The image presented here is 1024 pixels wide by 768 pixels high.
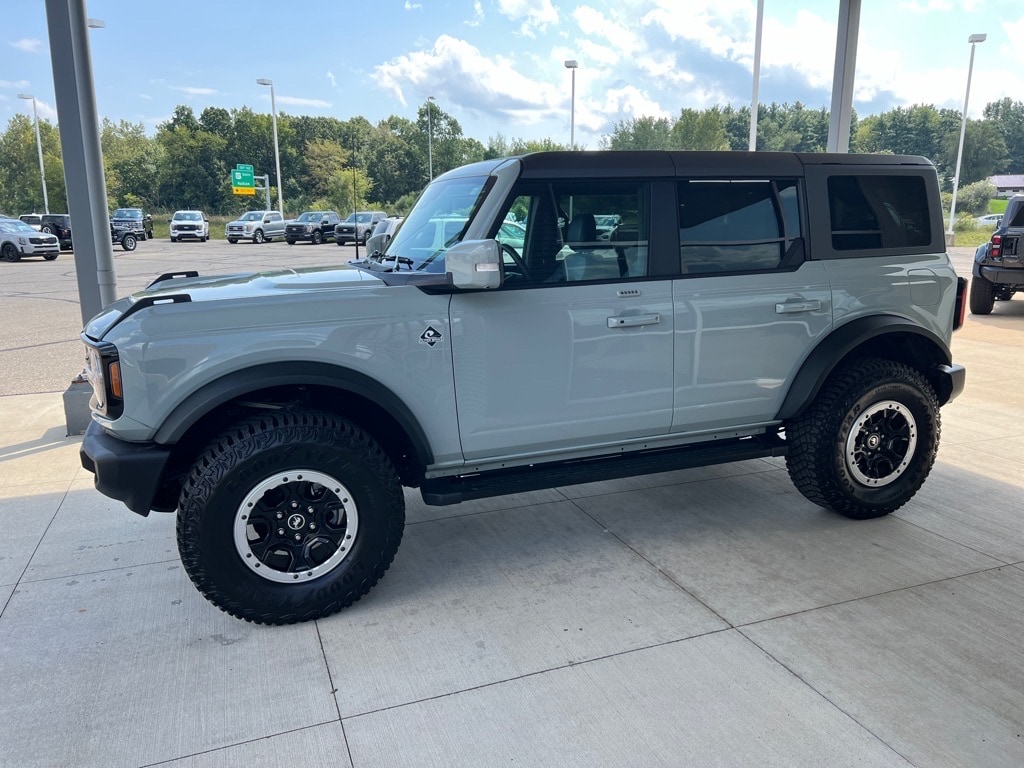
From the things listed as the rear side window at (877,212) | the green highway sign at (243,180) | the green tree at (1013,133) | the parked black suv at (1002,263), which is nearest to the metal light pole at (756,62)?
the parked black suv at (1002,263)

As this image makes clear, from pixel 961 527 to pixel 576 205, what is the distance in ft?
9.20

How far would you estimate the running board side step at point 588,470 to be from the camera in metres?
3.42

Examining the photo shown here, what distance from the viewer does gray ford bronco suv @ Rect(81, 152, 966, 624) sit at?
3.02 metres

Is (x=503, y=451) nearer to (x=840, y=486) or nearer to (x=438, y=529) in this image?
(x=438, y=529)

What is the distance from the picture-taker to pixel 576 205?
3537 mm

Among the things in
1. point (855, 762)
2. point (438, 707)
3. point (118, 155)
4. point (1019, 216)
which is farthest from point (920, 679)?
point (118, 155)

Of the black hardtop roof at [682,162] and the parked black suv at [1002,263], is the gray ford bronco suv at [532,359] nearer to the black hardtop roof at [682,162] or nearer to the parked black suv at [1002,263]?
the black hardtop roof at [682,162]

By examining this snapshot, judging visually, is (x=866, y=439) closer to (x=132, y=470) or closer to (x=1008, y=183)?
(x=132, y=470)

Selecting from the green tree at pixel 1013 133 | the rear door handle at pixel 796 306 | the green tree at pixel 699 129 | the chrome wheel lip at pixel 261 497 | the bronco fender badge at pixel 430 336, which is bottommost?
the chrome wheel lip at pixel 261 497

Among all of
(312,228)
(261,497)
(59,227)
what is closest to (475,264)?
(261,497)

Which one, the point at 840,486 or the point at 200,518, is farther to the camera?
the point at 840,486

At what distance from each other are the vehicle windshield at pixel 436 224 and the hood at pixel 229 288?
244mm

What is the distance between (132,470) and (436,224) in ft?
6.01

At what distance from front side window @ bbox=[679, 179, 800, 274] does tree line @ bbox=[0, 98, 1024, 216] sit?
159 ft
